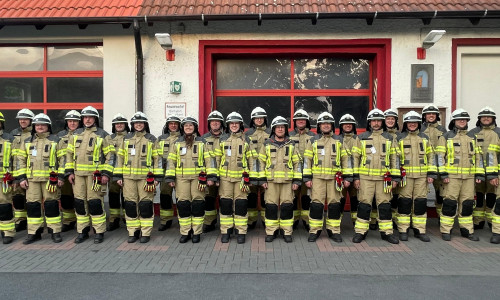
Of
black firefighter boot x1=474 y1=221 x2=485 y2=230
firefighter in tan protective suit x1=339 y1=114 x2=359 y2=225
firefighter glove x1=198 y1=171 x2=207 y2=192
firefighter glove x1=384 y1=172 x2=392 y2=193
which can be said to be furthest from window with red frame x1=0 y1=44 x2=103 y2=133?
black firefighter boot x1=474 y1=221 x2=485 y2=230

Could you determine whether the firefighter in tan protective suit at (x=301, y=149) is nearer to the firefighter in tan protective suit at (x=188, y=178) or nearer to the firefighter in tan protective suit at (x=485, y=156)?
the firefighter in tan protective suit at (x=188, y=178)

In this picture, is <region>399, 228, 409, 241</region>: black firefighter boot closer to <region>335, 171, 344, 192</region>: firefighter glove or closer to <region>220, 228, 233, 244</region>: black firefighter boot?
<region>335, 171, 344, 192</region>: firefighter glove

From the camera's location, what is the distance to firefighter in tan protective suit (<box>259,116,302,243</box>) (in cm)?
609

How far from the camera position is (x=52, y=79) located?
27.9 feet

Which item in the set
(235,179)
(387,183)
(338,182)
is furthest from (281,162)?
(387,183)

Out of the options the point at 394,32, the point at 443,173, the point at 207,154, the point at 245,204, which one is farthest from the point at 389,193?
the point at 394,32

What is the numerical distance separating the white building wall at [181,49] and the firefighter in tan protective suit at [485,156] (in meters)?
1.66

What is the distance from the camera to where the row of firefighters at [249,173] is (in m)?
6.11

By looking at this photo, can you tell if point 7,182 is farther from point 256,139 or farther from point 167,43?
point 256,139

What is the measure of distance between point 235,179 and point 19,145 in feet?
12.1

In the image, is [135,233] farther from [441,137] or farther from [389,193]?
[441,137]

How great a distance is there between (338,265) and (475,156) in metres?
3.10

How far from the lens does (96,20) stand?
7.50 metres

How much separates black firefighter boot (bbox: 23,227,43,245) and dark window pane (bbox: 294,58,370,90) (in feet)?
19.0
